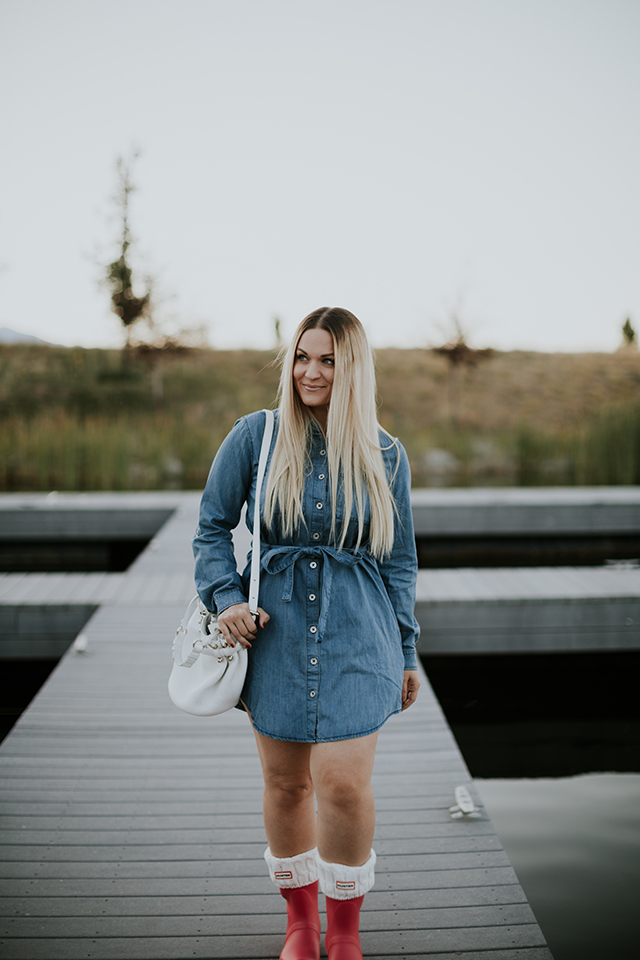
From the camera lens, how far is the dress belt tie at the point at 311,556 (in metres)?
1.15

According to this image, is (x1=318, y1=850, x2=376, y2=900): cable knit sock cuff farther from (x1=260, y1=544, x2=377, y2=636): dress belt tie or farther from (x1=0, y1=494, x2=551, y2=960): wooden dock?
(x1=260, y1=544, x2=377, y2=636): dress belt tie

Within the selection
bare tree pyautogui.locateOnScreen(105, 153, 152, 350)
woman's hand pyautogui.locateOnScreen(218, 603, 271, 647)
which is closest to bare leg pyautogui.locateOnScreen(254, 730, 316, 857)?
woman's hand pyautogui.locateOnScreen(218, 603, 271, 647)

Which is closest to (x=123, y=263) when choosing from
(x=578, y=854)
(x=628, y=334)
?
(x=578, y=854)

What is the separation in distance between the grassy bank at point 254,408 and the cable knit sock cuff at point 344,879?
0.98 meters

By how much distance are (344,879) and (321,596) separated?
0.51 meters

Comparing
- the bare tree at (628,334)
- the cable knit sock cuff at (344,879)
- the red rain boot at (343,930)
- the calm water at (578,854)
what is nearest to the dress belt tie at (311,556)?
the cable knit sock cuff at (344,879)

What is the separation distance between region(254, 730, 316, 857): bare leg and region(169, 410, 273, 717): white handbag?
12 centimetres

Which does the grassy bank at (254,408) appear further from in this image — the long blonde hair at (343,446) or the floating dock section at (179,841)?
the floating dock section at (179,841)

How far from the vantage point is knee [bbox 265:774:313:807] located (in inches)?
46.8

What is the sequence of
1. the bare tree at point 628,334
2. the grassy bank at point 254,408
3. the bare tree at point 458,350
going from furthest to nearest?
the bare tree at point 628,334, the bare tree at point 458,350, the grassy bank at point 254,408

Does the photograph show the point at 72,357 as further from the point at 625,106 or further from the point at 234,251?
the point at 625,106

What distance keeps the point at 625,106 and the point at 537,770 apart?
15590 millimetres

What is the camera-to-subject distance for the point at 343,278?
18.5 m

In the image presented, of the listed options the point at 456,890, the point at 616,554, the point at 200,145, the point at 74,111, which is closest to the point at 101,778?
the point at 456,890
